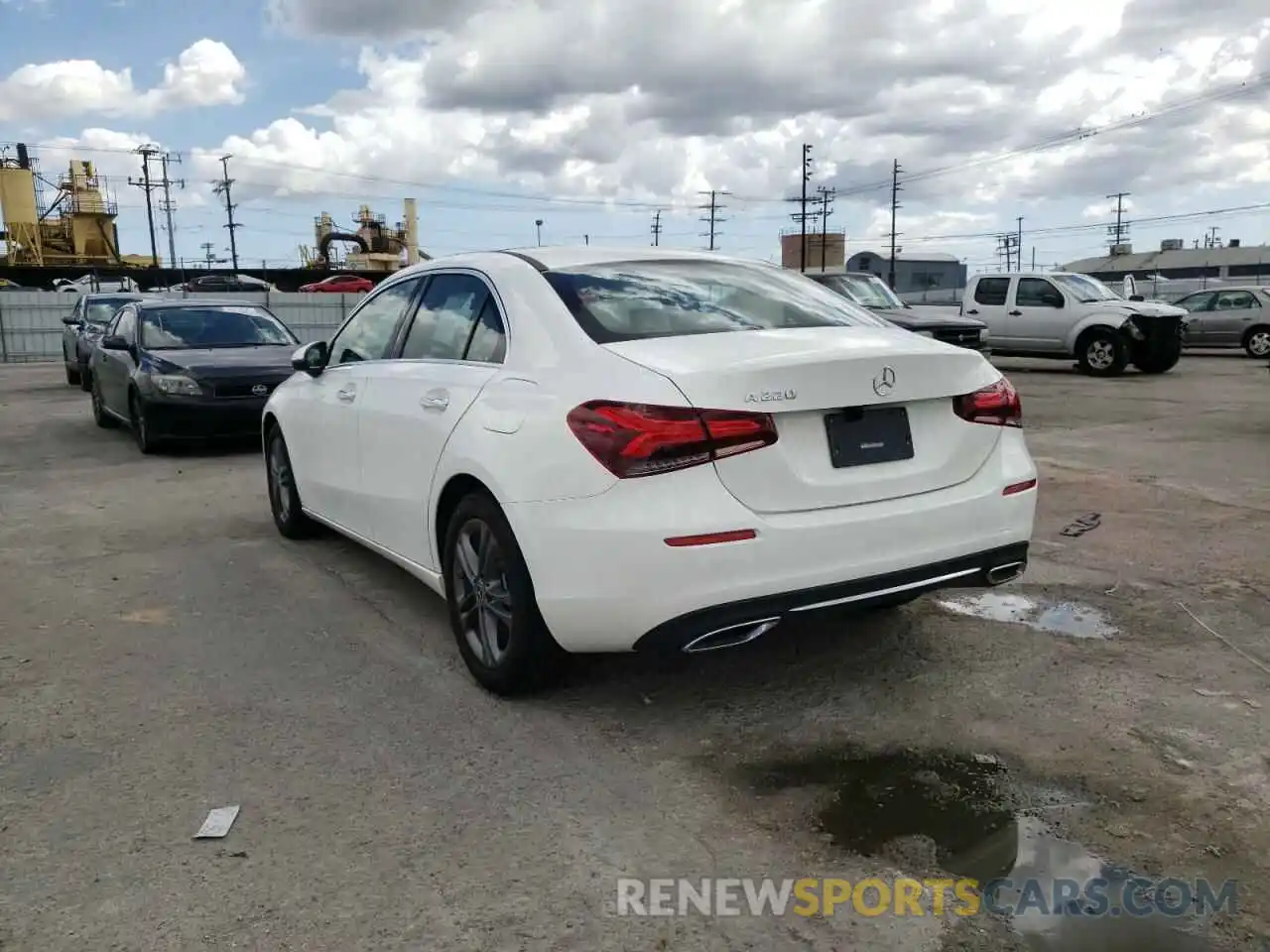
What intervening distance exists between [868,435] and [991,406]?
638 mm

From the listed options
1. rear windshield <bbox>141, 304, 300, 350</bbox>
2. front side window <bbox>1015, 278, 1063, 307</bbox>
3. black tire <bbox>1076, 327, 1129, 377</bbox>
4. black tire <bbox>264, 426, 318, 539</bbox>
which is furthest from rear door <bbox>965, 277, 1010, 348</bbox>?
black tire <bbox>264, 426, 318, 539</bbox>

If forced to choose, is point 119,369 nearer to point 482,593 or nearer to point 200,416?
point 200,416

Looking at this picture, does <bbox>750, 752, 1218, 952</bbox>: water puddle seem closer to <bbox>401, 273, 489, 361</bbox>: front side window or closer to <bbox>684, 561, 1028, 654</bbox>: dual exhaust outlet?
<bbox>684, 561, 1028, 654</bbox>: dual exhaust outlet

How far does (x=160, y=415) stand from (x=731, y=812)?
8358 millimetres

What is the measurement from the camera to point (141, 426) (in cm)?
998

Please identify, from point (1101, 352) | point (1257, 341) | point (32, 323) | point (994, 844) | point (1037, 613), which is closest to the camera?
point (994, 844)

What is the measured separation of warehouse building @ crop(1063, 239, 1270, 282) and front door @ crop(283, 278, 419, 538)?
88473 millimetres

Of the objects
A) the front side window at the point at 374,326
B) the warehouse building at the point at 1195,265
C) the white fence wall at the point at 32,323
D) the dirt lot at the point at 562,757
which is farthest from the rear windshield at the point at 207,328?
the warehouse building at the point at 1195,265

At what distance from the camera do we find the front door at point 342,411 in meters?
4.95

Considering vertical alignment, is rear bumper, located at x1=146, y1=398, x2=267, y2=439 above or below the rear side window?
below

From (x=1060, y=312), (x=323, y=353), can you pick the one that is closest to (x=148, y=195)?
(x=1060, y=312)

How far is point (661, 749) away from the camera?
3.38 m

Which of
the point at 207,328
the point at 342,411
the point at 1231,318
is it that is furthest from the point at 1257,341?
the point at 342,411

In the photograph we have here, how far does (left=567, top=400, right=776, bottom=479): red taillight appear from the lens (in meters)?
3.15
